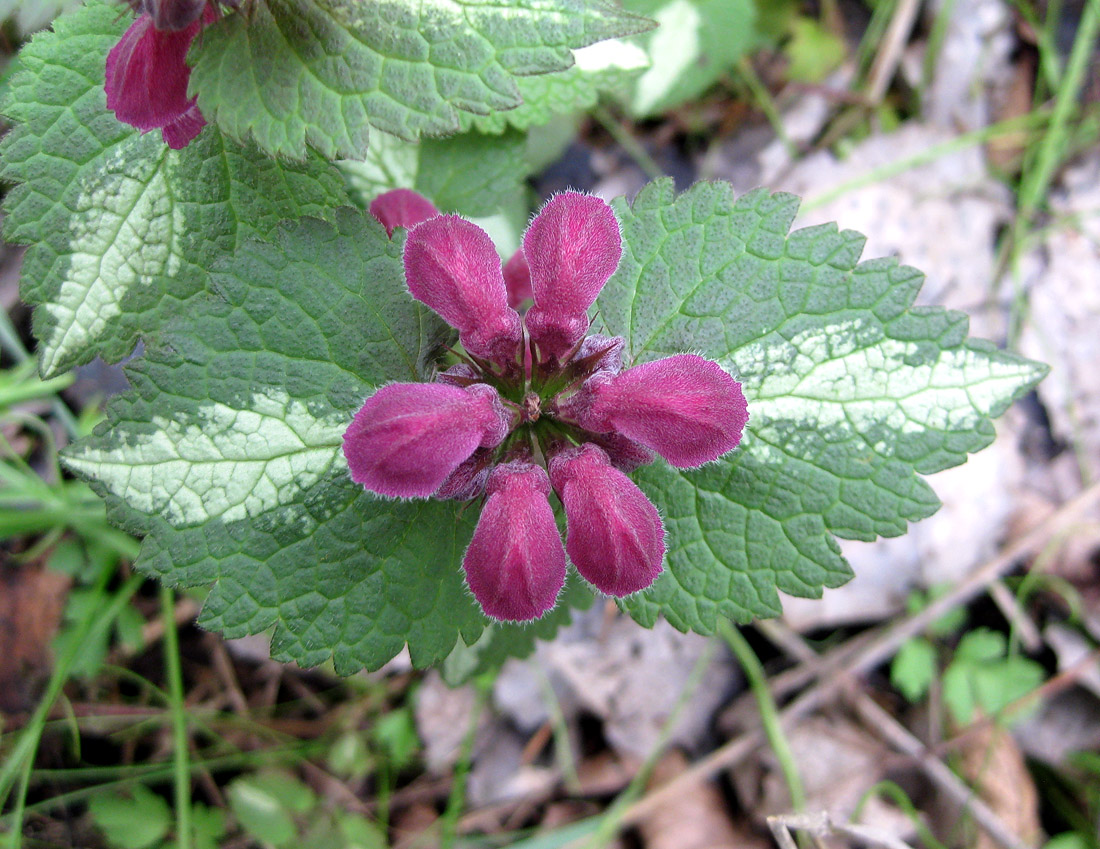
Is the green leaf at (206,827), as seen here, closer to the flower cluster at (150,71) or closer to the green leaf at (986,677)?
the flower cluster at (150,71)

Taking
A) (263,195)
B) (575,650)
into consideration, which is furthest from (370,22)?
(575,650)

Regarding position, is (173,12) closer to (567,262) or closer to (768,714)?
(567,262)


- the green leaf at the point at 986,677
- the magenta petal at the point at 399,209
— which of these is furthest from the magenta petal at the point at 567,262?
the green leaf at the point at 986,677

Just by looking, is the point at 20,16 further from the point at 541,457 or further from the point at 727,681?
the point at 727,681

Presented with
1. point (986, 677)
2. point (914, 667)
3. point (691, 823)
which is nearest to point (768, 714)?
point (691, 823)

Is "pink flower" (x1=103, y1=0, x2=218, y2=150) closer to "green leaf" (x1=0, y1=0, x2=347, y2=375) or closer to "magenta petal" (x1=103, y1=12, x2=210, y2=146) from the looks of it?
"magenta petal" (x1=103, y1=12, x2=210, y2=146)


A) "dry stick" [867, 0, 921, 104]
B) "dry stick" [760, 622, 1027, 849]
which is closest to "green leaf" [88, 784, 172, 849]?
"dry stick" [760, 622, 1027, 849]
